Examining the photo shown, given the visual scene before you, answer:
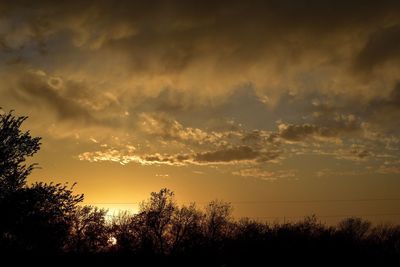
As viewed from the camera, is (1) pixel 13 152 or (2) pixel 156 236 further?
(2) pixel 156 236

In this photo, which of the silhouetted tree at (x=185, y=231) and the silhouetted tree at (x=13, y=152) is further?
the silhouetted tree at (x=185, y=231)

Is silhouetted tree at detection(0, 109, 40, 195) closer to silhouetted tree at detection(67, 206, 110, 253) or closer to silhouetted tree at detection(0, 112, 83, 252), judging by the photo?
silhouetted tree at detection(0, 112, 83, 252)

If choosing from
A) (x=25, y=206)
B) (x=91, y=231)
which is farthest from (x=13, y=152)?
(x=91, y=231)

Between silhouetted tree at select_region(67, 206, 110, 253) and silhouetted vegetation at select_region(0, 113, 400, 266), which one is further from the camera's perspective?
silhouetted tree at select_region(67, 206, 110, 253)

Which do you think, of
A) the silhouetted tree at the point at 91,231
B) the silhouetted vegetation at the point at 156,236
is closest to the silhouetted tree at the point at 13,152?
the silhouetted vegetation at the point at 156,236

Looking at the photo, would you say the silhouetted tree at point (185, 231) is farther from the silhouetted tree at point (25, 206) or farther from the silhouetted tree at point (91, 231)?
the silhouetted tree at point (25, 206)

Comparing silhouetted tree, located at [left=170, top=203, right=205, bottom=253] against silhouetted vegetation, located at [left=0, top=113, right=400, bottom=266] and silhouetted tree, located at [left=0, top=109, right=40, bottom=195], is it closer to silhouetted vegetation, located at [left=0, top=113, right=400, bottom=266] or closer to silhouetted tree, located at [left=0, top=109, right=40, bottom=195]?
silhouetted vegetation, located at [left=0, top=113, right=400, bottom=266]

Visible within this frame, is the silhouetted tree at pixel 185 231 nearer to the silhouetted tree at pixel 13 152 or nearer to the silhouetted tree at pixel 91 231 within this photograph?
the silhouetted tree at pixel 91 231

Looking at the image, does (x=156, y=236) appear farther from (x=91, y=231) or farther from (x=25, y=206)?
(x=25, y=206)

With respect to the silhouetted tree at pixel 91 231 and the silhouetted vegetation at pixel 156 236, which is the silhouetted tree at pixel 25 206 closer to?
the silhouetted vegetation at pixel 156 236

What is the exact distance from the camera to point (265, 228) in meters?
102

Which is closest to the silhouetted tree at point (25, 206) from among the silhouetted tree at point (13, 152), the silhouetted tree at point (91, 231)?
the silhouetted tree at point (13, 152)

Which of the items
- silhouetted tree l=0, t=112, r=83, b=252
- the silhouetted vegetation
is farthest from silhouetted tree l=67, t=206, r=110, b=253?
silhouetted tree l=0, t=112, r=83, b=252

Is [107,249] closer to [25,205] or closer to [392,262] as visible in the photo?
[392,262]
